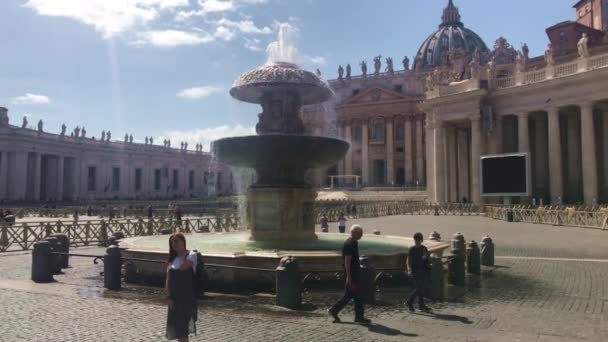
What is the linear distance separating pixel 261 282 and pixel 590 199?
110 ft

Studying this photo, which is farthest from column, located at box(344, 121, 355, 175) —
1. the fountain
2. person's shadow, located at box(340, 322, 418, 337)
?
person's shadow, located at box(340, 322, 418, 337)

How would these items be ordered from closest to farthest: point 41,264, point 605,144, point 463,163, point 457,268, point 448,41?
point 457,268, point 41,264, point 605,144, point 463,163, point 448,41

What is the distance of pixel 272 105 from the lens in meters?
15.1

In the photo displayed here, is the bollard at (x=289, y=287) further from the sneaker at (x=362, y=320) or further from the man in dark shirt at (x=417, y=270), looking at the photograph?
the man in dark shirt at (x=417, y=270)

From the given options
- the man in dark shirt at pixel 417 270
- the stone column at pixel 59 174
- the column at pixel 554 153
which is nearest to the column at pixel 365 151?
the stone column at pixel 59 174

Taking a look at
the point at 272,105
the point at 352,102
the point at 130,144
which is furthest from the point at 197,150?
the point at 272,105

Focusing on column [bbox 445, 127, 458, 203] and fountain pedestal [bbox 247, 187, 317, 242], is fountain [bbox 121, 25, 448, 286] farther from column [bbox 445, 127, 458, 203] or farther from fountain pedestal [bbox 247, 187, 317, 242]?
column [bbox 445, 127, 458, 203]

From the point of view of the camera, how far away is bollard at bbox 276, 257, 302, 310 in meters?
8.89

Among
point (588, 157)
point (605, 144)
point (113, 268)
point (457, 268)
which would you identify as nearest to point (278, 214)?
point (113, 268)

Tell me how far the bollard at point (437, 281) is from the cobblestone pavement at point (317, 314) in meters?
0.32

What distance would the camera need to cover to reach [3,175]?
6944 centimetres

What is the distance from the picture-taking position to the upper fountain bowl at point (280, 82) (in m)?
14.2

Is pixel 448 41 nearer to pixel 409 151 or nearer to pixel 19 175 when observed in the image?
pixel 409 151

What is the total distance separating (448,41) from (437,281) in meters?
113
